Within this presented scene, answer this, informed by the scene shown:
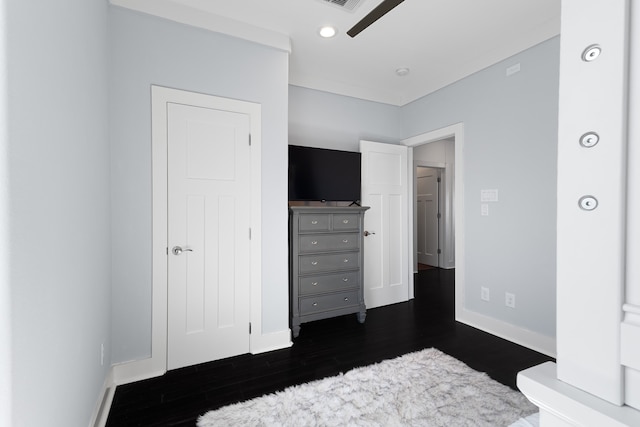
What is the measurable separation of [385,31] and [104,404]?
346 centimetres

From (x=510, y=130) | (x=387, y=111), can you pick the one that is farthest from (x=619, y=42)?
(x=387, y=111)

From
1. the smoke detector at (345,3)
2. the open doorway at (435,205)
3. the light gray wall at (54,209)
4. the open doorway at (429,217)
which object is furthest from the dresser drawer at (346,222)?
the open doorway at (429,217)

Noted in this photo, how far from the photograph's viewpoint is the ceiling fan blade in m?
2.04

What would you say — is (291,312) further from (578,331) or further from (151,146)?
(578,331)

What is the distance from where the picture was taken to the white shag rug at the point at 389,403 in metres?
1.72

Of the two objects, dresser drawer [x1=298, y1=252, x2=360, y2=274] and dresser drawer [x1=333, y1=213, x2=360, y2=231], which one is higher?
dresser drawer [x1=333, y1=213, x2=360, y2=231]

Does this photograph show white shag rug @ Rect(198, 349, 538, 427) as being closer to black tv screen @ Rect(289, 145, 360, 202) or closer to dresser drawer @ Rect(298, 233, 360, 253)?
dresser drawer @ Rect(298, 233, 360, 253)

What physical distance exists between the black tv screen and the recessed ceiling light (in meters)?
1.06

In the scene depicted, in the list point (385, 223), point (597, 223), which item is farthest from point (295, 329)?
point (597, 223)

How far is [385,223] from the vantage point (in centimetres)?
387

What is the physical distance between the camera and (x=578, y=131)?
0.54 metres

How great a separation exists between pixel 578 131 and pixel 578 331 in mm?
355

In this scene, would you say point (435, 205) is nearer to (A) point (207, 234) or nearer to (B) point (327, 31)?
(B) point (327, 31)

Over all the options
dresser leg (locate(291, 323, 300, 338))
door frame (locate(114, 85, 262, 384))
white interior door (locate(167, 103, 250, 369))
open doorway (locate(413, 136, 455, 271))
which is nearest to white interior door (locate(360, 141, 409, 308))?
dresser leg (locate(291, 323, 300, 338))
